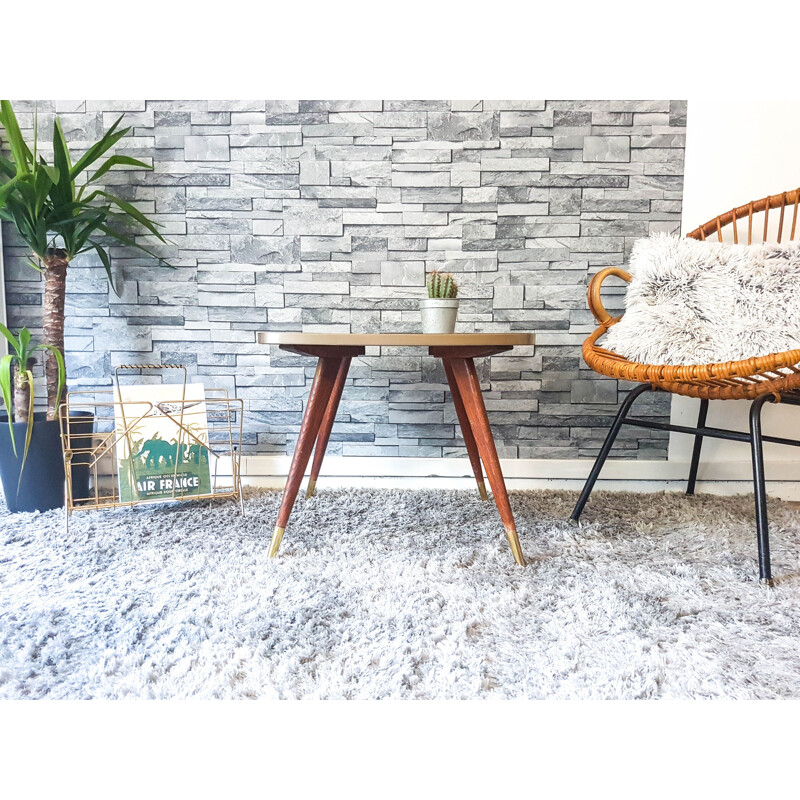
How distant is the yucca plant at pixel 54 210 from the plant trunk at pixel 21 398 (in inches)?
2.1

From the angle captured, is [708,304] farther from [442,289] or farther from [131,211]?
[131,211]

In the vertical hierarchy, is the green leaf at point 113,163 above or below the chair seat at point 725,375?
above

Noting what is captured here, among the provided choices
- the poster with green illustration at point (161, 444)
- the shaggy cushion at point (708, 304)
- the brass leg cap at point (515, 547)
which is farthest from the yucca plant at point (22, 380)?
the shaggy cushion at point (708, 304)

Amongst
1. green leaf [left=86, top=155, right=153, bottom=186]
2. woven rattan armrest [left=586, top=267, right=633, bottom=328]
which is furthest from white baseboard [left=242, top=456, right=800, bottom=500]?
green leaf [left=86, top=155, right=153, bottom=186]

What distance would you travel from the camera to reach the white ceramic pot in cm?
131

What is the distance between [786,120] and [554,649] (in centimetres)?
164

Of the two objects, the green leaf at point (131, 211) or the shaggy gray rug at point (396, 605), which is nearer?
the shaggy gray rug at point (396, 605)

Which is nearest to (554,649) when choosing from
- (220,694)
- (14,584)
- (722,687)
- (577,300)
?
(722,687)

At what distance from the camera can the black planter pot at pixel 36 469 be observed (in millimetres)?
1472

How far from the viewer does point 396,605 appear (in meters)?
0.95

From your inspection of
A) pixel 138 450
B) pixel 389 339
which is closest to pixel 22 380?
pixel 138 450

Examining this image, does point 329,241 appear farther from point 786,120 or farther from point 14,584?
point 786,120

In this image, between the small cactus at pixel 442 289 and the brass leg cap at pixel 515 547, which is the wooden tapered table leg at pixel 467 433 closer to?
the small cactus at pixel 442 289

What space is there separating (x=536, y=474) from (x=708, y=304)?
0.65m
